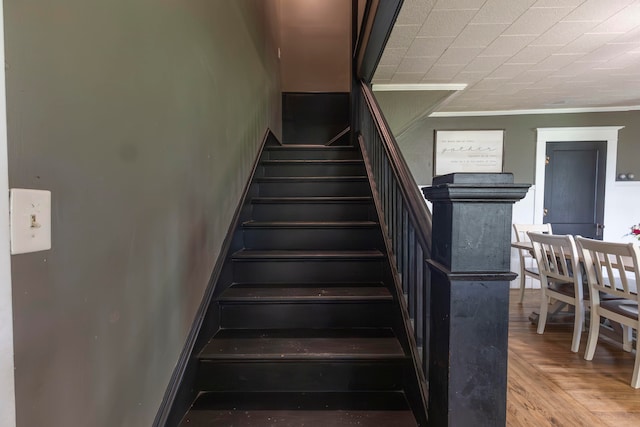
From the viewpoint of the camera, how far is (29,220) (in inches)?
23.3

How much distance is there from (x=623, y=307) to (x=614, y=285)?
0.62 ft

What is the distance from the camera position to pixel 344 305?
1.60m

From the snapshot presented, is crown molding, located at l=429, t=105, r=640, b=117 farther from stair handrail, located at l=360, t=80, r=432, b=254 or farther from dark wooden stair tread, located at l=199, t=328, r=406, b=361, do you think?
dark wooden stair tread, located at l=199, t=328, r=406, b=361

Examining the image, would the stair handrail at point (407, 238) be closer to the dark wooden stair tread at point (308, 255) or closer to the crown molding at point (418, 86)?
the dark wooden stair tread at point (308, 255)

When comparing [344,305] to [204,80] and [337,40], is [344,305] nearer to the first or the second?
[204,80]

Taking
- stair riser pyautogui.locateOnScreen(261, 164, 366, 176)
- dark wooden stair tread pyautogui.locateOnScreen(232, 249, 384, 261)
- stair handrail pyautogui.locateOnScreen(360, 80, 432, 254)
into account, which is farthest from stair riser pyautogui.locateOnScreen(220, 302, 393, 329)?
stair riser pyautogui.locateOnScreen(261, 164, 366, 176)

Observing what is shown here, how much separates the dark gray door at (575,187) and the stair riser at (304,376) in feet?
15.3

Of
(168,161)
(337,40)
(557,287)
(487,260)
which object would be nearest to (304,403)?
(487,260)

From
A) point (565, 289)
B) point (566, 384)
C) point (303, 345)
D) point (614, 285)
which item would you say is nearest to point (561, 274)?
point (565, 289)

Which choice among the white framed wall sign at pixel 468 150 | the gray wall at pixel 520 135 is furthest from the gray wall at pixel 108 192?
the white framed wall sign at pixel 468 150

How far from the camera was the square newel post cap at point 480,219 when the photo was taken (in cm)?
81

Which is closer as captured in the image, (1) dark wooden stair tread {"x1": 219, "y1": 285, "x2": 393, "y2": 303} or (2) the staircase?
(2) the staircase

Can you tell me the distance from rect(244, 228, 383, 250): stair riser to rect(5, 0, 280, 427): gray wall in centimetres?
60

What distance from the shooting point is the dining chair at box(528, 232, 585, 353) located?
266cm
